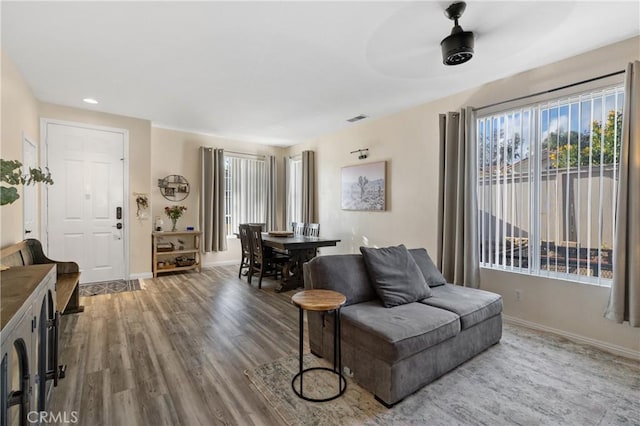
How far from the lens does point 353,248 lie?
5.45 meters

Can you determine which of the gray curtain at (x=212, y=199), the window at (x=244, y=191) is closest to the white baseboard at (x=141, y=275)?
the gray curtain at (x=212, y=199)

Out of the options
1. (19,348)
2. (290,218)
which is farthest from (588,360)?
(290,218)

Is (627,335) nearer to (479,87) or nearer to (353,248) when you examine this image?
(479,87)

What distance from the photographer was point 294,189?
23.2 ft

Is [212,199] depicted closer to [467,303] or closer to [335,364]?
[335,364]

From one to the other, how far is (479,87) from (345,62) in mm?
1763

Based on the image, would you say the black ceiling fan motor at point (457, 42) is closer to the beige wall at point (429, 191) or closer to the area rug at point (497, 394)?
the beige wall at point (429, 191)

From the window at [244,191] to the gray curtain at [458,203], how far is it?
14.0ft

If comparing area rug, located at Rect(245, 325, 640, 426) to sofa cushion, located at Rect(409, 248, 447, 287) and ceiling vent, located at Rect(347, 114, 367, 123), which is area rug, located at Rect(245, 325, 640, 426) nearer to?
sofa cushion, located at Rect(409, 248, 447, 287)

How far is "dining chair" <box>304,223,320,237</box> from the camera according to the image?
18.3 feet

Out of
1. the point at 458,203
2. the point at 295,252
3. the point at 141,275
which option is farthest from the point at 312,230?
the point at 141,275

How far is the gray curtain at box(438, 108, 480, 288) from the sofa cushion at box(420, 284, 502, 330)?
0.71 meters

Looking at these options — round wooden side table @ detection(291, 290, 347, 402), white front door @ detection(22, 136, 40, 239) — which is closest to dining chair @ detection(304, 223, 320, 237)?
round wooden side table @ detection(291, 290, 347, 402)

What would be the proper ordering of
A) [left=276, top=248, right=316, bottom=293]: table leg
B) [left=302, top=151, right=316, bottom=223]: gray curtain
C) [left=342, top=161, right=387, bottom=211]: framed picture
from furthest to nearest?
[left=302, top=151, right=316, bottom=223]: gray curtain
[left=342, top=161, right=387, bottom=211]: framed picture
[left=276, top=248, right=316, bottom=293]: table leg
